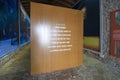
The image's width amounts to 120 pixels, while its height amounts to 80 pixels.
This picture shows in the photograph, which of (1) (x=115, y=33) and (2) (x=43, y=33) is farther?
(1) (x=115, y=33)

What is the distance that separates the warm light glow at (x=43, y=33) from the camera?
2383 mm

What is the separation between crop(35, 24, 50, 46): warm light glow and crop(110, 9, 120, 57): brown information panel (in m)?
2.10

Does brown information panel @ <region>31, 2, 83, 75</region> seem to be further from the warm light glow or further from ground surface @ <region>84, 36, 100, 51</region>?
ground surface @ <region>84, 36, 100, 51</region>

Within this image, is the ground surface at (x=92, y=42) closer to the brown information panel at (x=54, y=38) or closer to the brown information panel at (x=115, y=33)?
the brown information panel at (x=115, y=33)

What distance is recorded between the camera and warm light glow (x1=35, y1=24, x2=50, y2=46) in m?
2.38

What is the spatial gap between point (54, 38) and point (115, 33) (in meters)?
1.94

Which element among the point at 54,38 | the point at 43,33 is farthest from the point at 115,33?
the point at 43,33

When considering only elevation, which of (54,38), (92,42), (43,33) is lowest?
(92,42)

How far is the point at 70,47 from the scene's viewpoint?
9.38 ft

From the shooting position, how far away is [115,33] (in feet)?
10.1

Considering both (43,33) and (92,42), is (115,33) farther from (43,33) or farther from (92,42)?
(43,33)

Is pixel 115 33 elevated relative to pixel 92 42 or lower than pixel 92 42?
elevated

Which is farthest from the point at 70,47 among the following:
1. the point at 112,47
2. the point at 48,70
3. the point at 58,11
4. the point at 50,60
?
the point at 112,47

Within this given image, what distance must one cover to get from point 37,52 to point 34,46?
168mm
